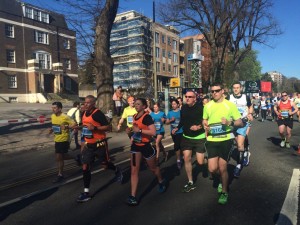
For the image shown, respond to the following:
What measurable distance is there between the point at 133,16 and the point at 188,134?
195ft

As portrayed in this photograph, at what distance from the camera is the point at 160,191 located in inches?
217

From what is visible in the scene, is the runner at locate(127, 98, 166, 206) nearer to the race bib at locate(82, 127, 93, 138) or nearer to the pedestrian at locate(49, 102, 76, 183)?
the race bib at locate(82, 127, 93, 138)

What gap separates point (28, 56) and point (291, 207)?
135 ft

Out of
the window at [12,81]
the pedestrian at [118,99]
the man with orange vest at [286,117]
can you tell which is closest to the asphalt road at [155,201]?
the man with orange vest at [286,117]

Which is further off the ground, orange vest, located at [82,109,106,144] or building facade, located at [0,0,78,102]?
building facade, located at [0,0,78,102]

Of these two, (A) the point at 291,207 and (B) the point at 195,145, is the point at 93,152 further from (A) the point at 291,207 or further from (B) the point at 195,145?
(A) the point at 291,207

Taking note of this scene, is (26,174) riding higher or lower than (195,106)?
lower

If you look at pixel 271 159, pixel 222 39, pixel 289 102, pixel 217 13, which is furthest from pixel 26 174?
pixel 222 39

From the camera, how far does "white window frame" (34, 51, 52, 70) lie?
41.3 meters

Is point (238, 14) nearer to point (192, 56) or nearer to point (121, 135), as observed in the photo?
point (192, 56)

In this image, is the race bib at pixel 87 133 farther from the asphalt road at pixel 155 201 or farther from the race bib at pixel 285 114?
the race bib at pixel 285 114

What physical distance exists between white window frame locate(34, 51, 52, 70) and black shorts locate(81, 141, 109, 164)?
127 ft

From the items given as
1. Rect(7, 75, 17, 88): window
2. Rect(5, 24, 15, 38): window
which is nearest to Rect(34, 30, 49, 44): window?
Rect(5, 24, 15, 38): window

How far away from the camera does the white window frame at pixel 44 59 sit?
41.3m
